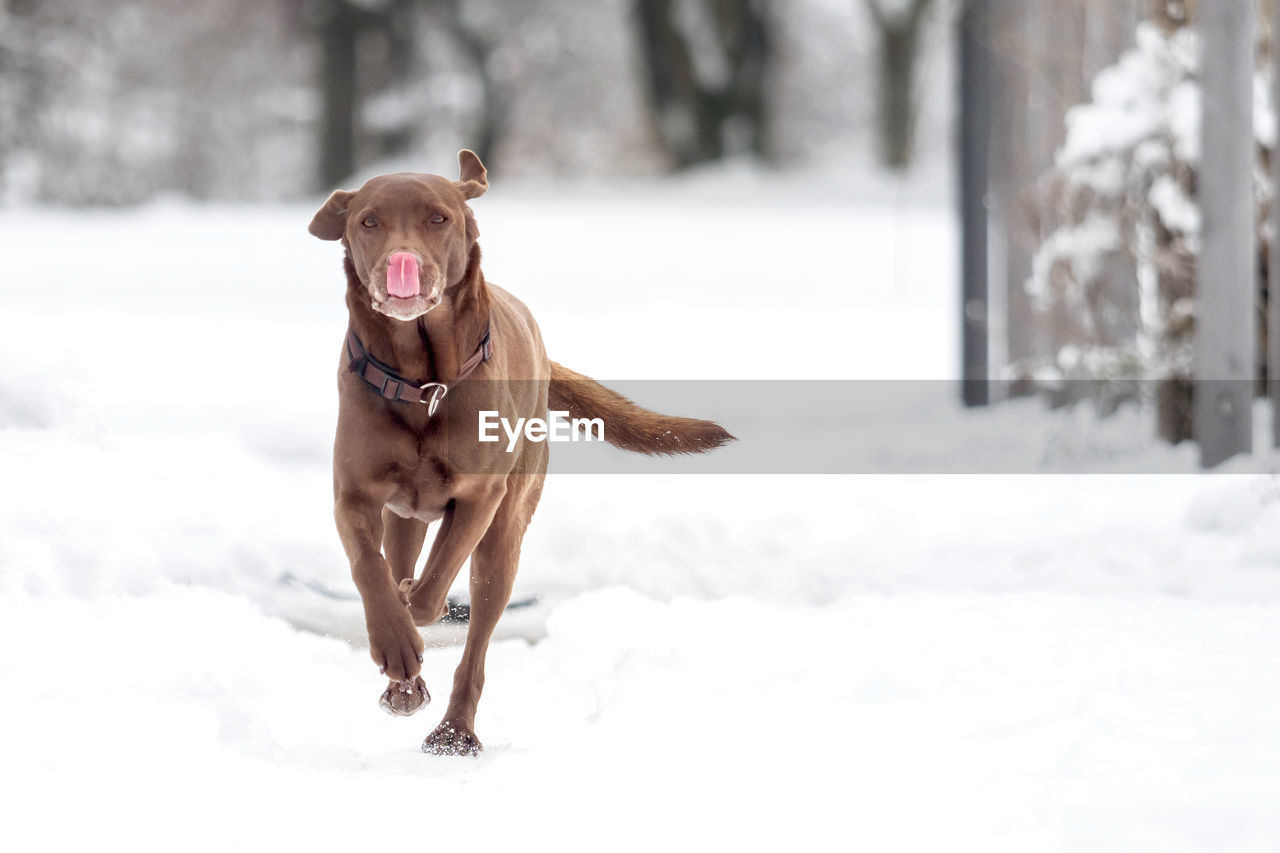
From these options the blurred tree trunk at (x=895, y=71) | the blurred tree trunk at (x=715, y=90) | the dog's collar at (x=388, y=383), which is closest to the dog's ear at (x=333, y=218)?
the dog's collar at (x=388, y=383)

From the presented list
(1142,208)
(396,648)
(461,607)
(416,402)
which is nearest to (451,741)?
(396,648)

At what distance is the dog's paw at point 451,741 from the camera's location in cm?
329

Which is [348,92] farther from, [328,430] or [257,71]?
[328,430]

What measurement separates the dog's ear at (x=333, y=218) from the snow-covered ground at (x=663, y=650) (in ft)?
3.42

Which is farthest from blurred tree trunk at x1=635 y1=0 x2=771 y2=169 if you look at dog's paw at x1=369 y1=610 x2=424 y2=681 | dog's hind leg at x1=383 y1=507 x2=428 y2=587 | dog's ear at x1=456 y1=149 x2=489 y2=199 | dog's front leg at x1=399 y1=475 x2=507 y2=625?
dog's paw at x1=369 y1=610 x2=424 y2=681

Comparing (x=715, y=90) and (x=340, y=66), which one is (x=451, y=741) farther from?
(x=340, y=66)

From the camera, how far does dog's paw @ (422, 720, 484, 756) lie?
329 cm

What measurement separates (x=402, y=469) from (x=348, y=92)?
1961cm

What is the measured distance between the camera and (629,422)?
3.86 m

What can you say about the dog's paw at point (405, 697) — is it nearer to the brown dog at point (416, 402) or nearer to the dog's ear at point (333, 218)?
the brown dog at point (416, 402)

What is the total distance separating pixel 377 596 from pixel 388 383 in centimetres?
43

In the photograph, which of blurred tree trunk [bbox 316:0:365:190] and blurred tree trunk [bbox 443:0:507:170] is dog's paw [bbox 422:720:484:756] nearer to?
blurred tree trunk [bbox 316:0:365:190]

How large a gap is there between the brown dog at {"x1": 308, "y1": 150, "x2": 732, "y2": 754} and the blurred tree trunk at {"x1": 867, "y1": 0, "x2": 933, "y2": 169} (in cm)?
1788

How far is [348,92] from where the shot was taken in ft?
71.4
